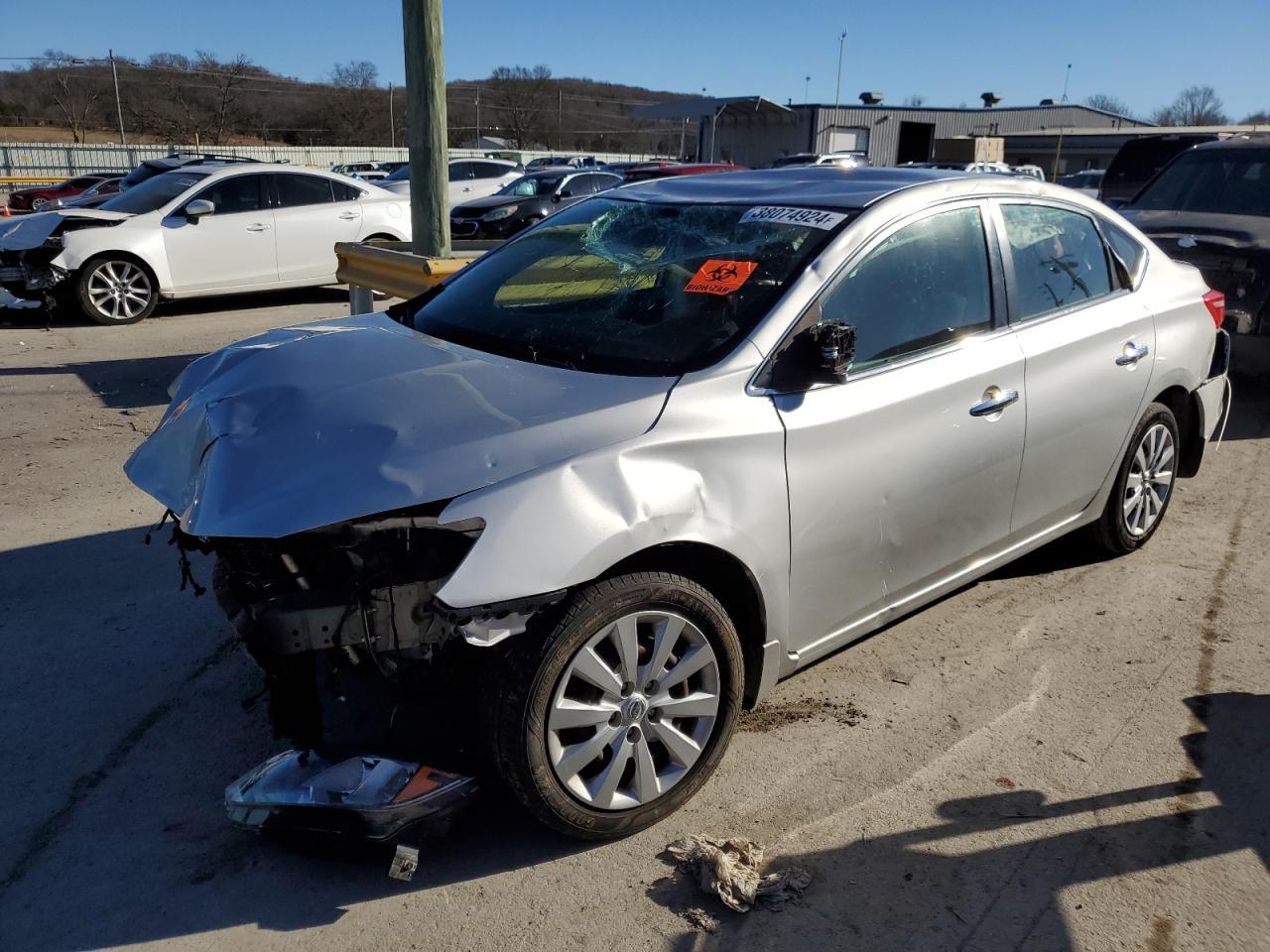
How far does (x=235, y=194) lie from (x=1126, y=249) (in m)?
9.40

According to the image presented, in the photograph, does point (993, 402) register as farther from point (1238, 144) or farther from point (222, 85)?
point (222, 85)

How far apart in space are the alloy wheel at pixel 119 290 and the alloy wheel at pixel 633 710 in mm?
9366

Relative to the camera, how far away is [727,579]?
298cm

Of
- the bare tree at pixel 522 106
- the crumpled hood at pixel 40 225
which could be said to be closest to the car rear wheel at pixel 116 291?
the crumpled hood at pixel 40 225

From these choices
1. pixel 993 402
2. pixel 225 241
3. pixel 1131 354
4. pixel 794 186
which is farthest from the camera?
pixel 225 241

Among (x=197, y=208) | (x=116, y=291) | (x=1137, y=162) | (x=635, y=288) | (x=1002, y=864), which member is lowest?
(x=1002, y=864)

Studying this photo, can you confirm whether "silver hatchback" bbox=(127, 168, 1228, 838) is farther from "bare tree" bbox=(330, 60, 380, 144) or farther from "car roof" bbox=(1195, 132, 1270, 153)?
"bare tree" bbox=(330, 60, 380, 144)

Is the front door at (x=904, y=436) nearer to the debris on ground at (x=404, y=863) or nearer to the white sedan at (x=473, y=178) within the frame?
the debris on ground at (x=404, y=863)

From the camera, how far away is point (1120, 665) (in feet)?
12.8

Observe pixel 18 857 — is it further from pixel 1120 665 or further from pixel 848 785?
pixel 1120 665

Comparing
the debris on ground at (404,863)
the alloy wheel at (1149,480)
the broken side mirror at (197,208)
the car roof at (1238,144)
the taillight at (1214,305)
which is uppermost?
the car roof at (1238,144)

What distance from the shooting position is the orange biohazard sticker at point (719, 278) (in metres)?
3.26

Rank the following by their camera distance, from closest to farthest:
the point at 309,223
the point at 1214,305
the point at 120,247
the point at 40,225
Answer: the point at 1214,305, the point at 40,225, the point at 120,247, the point at 309,223

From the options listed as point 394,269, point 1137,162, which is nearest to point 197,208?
point 394,269
